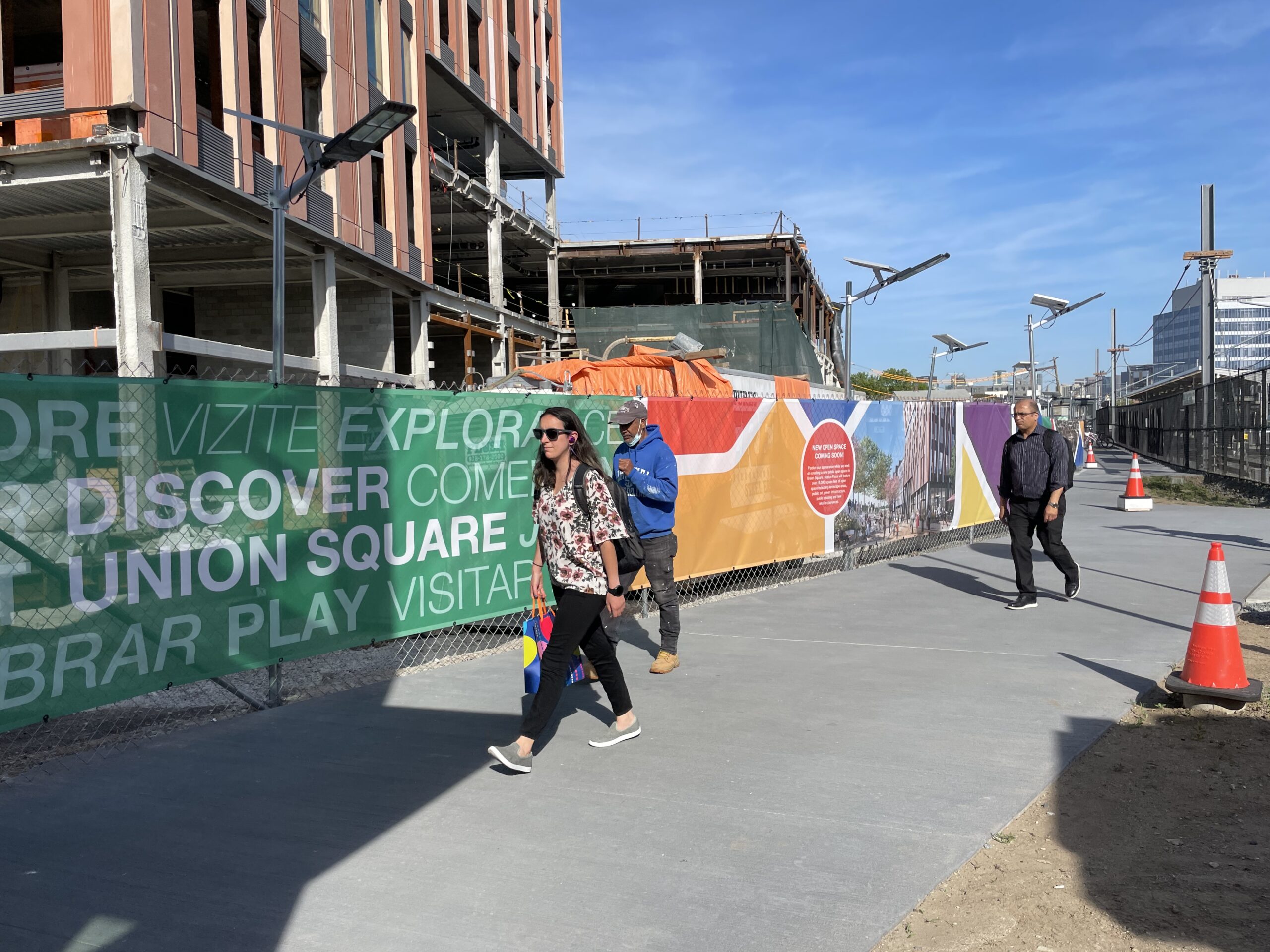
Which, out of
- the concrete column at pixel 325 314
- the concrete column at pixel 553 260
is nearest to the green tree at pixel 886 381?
the concrete column at pixel 553 260

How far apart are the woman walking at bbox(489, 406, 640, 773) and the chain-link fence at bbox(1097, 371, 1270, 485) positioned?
20077 mm

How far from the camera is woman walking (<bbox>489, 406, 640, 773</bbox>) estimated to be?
487 centimetres

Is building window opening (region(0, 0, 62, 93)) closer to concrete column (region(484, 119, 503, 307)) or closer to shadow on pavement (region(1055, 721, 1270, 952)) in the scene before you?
concrete column (region(484, 119, 503, 307))

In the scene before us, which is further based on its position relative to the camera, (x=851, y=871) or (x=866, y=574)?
(x=866, y=574)

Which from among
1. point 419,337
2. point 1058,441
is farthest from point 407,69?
point 1058,441

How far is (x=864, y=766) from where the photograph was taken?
4914 mm

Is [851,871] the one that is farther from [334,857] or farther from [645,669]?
[645,669]

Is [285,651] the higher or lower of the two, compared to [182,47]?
lower

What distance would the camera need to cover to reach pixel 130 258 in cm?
1855

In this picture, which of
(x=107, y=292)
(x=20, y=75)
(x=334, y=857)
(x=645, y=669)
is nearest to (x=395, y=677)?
(x=645, y=669)

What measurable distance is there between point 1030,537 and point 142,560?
743 centimetres

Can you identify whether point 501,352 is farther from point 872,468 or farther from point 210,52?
point 872,468

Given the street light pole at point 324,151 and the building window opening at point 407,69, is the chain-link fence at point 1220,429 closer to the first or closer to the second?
the street light pole at point 324,151

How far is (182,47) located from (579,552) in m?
19.0
